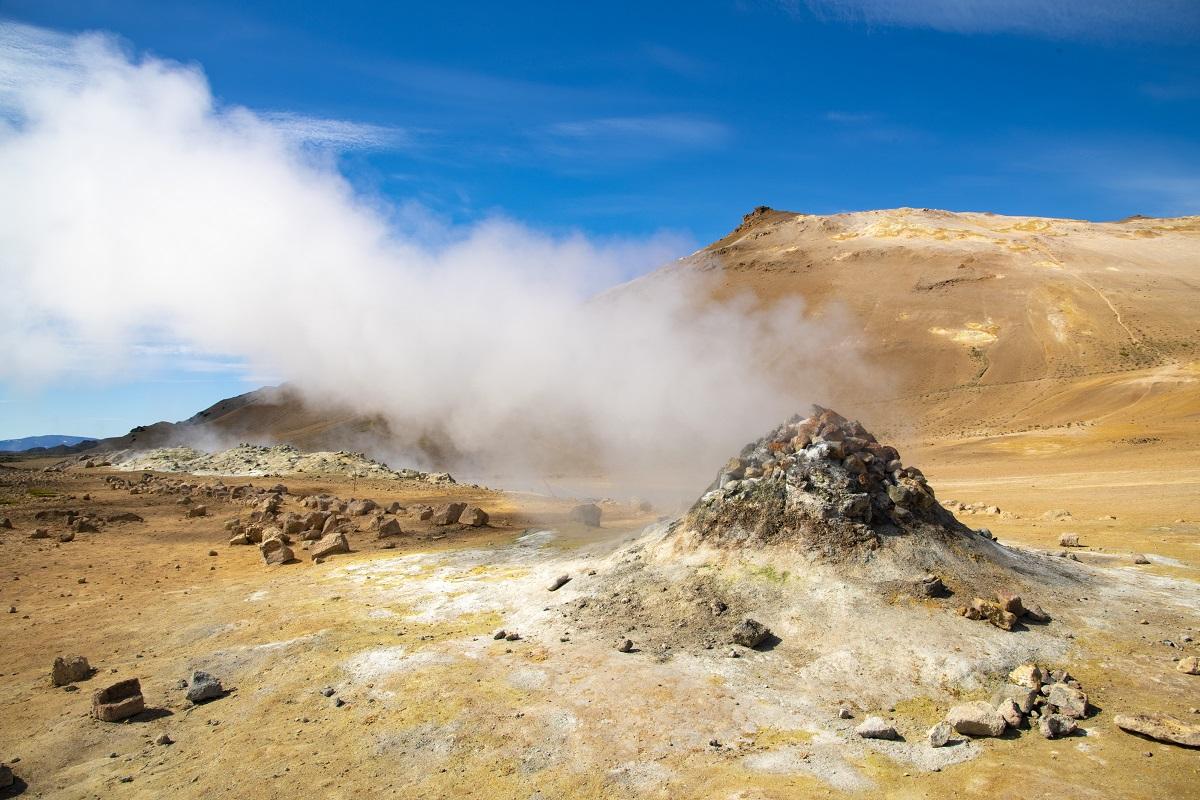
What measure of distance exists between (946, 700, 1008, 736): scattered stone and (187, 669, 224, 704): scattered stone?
645 centimetres

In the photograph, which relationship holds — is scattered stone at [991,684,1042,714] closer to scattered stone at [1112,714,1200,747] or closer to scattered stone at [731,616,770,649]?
scattered stone at [1112,714,1200,747]

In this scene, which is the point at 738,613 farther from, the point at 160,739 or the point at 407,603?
the point at 160,739

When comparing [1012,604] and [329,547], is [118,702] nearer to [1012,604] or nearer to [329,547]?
[329,547]

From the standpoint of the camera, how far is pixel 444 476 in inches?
1047

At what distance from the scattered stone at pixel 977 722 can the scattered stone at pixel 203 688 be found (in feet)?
21.2

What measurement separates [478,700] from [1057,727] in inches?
177

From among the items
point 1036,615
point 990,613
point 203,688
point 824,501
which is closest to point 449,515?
point 203,688

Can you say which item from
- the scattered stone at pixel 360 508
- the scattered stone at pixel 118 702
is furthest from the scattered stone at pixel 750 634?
the scattered stone at pixel 360 508

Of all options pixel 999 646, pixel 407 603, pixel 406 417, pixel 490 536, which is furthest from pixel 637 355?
pixel 999 646

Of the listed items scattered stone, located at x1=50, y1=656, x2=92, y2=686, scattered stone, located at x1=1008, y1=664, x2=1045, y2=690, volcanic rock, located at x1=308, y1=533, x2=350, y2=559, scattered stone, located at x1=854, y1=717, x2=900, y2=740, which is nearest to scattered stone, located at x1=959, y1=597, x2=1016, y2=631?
scattered stone, located at x1=1008, y1=664, x2=1045, y2=690

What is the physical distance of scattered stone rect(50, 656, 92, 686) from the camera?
6.94 m

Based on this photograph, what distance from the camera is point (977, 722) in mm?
4879

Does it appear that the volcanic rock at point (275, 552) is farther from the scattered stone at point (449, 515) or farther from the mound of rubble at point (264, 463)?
the mound of rubble at point (264, 463)

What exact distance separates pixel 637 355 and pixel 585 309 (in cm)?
494
